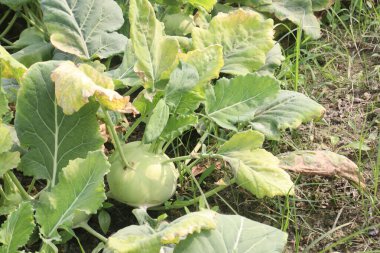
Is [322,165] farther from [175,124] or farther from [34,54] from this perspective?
[34,54]

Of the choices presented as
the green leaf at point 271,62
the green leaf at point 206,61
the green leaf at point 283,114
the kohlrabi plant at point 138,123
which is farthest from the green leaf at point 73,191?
the green leaf at point 271,62

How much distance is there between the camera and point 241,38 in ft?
8.12

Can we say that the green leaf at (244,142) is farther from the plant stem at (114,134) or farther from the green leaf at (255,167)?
the plant stem at (114,134)

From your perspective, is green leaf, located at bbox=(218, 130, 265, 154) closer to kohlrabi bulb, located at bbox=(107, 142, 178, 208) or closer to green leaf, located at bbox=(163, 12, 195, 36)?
kohlrabi bulb, located at bbox=(107, 142, 178, 208)

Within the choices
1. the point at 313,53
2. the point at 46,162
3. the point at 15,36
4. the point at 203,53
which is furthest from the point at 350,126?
the point at 15,36

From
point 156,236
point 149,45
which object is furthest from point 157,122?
point 156,236

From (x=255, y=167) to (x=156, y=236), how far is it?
0.49 meters

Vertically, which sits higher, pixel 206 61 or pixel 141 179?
pixel 206 61

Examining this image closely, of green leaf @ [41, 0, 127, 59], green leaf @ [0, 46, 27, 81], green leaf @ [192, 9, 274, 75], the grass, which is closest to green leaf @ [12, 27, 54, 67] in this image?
green leaf @ [41, 0, 127, 59]

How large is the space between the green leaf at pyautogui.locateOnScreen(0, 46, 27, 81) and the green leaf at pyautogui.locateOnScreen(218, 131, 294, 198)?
0.65 metres

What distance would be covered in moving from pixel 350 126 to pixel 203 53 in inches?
28.0

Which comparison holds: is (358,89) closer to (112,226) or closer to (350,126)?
(350,126)

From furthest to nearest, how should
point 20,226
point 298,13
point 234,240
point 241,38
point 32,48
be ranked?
point 298,13 → point 32,48 → point 241,38 → point 234,240 → point 20,226

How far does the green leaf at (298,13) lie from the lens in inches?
117
